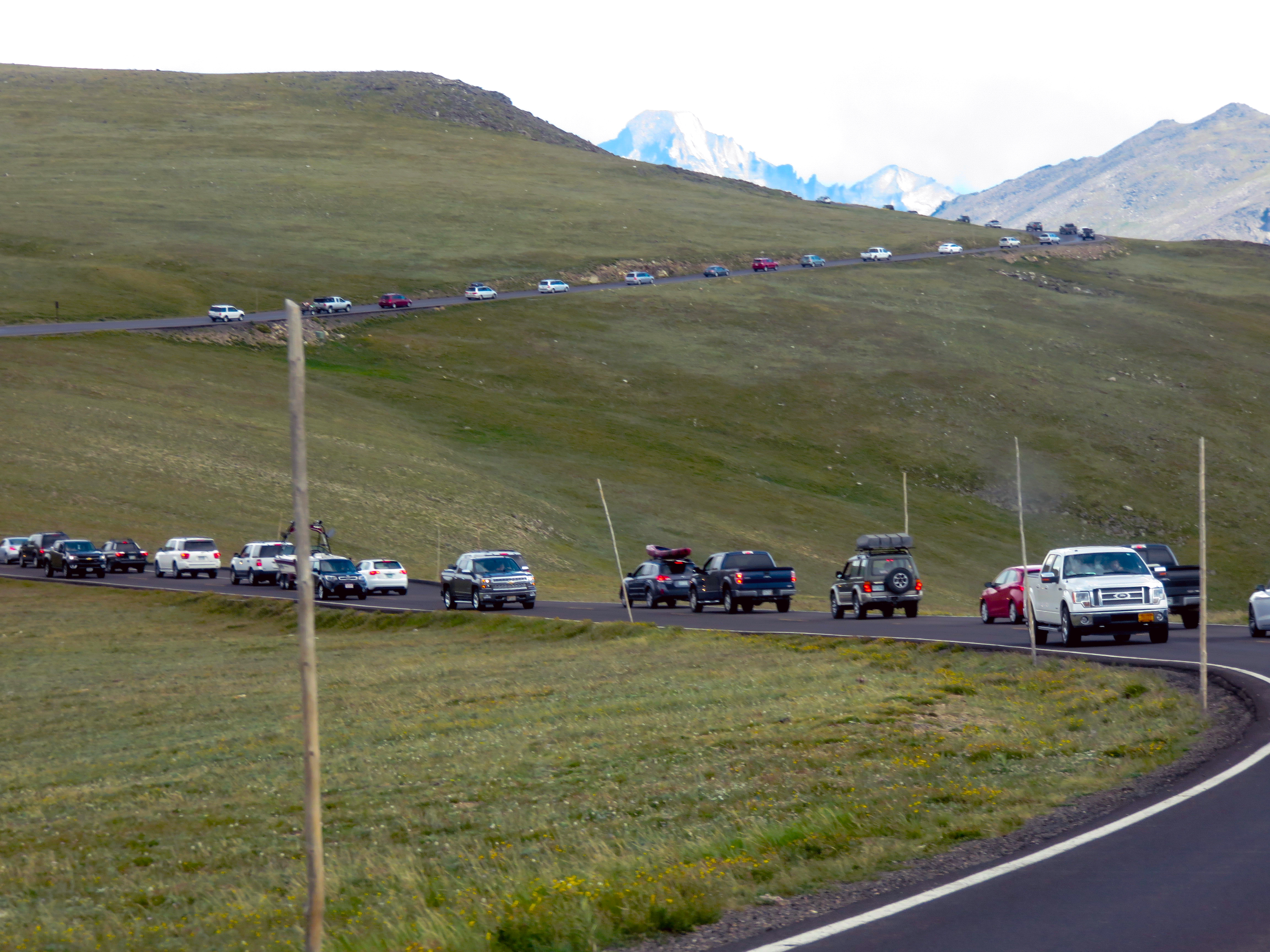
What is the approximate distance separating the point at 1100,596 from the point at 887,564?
1214 centimetres

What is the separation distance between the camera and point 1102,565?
28.8m

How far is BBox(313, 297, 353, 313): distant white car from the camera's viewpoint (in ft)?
355

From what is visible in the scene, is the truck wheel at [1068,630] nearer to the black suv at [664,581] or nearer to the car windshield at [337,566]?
the black suv at [664,581]

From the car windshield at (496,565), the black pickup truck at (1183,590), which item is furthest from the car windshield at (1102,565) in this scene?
the car windshield at (496,565)

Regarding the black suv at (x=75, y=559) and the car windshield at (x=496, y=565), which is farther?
the black suv at (x=75, y=559)

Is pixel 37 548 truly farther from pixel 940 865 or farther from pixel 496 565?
pixel 940 865

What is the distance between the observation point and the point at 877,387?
98.4 m

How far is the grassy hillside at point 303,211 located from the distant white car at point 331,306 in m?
5.11

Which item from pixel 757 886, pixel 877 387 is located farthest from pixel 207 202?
pixel 757 886

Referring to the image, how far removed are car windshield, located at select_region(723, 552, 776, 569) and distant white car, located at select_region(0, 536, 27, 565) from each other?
1220 inches

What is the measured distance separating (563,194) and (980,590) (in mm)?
111514

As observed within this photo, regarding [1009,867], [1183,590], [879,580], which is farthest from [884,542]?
[1009,867]

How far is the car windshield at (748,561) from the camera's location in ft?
143

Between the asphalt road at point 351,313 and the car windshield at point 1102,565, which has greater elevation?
the asphalt road at point 351,313
